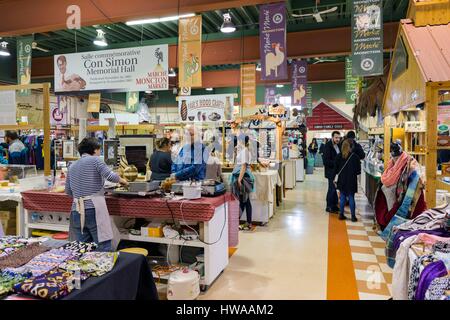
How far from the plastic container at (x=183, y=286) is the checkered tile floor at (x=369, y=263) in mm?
1633

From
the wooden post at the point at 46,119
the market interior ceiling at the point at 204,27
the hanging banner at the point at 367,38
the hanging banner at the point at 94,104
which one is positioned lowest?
the wooden post at the point at 46,119

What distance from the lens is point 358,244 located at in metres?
4.89

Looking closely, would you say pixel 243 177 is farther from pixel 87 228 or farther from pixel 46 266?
pixel 46 266

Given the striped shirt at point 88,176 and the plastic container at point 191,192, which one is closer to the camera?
the striped shirt at point 88,176

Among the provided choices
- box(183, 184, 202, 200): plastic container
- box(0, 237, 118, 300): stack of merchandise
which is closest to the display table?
box(183, 184, 202, 200): plastic container

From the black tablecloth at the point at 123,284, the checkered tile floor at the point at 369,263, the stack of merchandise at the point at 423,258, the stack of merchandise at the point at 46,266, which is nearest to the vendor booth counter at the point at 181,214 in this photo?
the black tablecloth at the point at 123,284

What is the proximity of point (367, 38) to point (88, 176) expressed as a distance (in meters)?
5.29

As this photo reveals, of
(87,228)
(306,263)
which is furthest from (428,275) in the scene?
(87,228)

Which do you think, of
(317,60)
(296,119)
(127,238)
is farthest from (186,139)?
(317,60)

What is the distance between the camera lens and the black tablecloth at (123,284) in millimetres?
1579

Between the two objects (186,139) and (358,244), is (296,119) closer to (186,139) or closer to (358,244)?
(358,244)

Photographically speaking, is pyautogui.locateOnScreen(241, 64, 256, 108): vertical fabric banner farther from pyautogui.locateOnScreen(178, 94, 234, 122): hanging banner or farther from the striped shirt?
the striped shirt

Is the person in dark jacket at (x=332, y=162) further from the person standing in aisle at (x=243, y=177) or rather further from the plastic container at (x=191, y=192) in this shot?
the plastic container at (x=191, y=192)

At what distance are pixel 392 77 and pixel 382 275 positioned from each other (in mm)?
3936
